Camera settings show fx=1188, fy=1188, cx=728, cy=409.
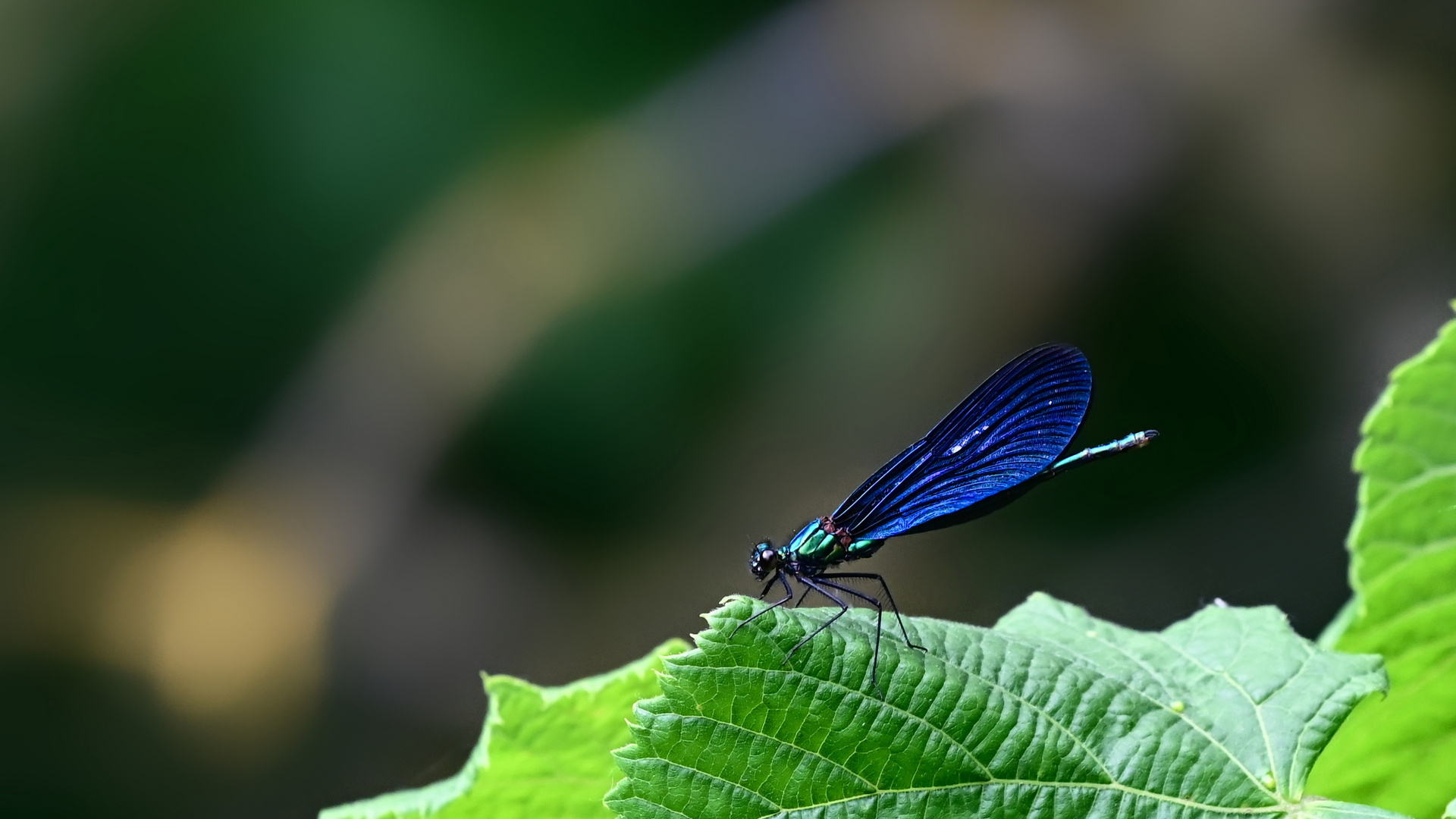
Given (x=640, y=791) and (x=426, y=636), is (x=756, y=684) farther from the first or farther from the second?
(x=426, y=636)

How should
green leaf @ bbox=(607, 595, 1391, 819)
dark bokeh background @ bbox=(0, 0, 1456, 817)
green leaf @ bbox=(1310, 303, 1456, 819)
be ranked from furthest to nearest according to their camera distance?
dark bokeh background @ bbox=(0, 0, 1456, 817) → green leaf @ bbox=(1310, 303, 1456, 819) → green leaf @ bbox=(607, 595, 1391, 819)

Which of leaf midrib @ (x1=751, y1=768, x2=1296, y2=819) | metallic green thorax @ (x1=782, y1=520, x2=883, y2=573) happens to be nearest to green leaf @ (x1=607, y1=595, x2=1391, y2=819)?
leaf midrib @ (x1=751, y1=768, x2=1296, y2=819)

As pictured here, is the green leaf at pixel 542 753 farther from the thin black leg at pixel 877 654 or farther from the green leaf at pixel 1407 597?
the green leaf at pixel 1407 597

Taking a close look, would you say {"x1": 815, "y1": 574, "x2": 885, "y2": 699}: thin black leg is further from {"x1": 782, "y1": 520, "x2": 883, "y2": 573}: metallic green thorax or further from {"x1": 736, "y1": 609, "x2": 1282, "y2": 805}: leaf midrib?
{"x1": 782, "y1": 520, "x2": 883, "y2": 573}: metallic green thorax

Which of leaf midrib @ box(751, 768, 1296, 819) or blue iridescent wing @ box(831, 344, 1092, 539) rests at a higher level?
blue iridescent wing @ box(831, 344, 1092, 539)

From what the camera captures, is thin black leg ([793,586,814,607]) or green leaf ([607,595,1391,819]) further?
thin black leg ([793,586,814,607])

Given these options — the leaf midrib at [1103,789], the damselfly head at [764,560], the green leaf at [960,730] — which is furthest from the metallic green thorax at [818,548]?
the leaf midrib at [1103,789]

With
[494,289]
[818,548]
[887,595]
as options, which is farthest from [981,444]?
[494,289]

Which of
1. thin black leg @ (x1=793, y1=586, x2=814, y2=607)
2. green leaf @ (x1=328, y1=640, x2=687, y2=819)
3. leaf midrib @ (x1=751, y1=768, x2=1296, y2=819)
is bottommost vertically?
leaf midrib @ (x1=751, y1=768, x2=1296, y2=819)
